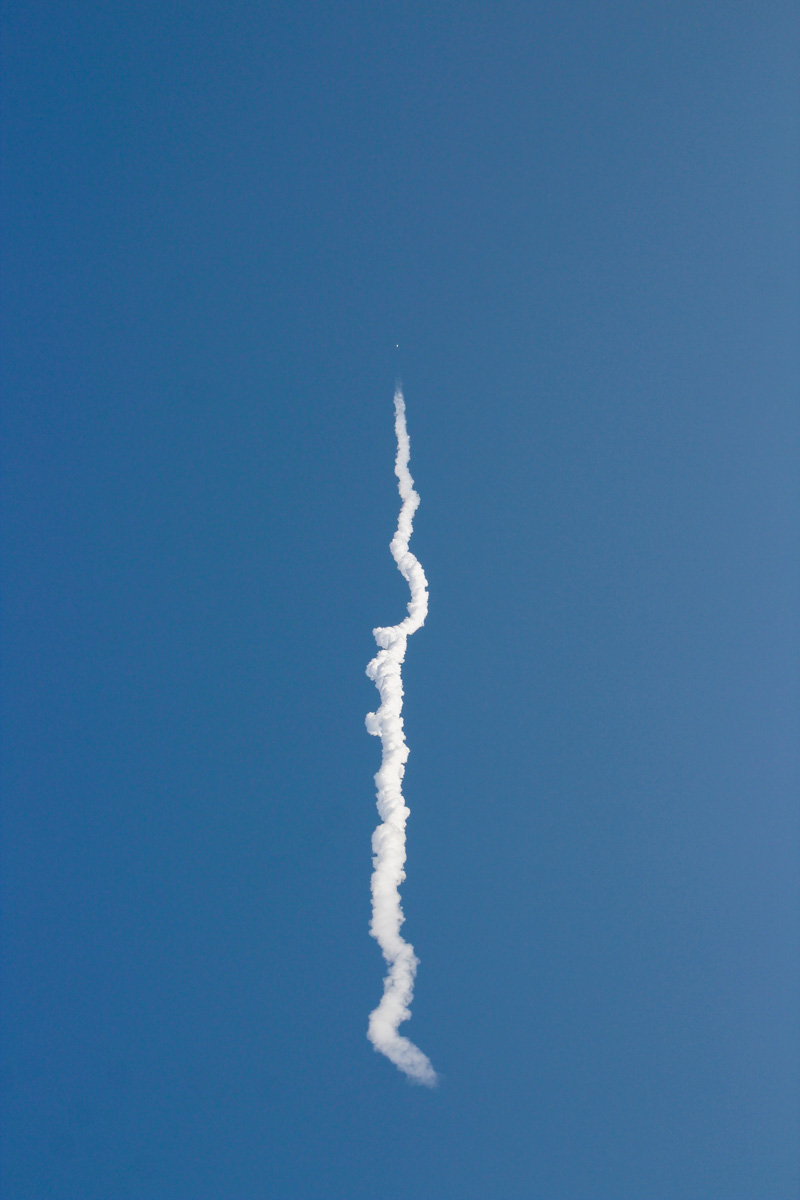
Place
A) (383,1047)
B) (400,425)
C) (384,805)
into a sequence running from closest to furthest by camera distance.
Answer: (383,1047)
(384,805)
(400,425)

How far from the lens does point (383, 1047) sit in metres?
17.2

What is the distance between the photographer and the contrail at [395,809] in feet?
56.7

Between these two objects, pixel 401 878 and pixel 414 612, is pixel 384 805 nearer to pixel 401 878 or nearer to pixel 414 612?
pixel 401 878

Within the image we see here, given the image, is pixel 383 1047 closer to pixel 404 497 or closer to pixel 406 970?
pixel 406 970

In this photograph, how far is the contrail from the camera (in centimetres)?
1730

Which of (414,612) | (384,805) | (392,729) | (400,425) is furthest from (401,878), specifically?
(400,425)

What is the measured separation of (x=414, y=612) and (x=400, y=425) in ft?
21.0

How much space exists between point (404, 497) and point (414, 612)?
4052 millimetres

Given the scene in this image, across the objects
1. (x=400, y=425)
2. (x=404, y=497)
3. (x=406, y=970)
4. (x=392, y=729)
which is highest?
(x=400, y=425)

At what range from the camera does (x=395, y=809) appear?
18438 millimetres

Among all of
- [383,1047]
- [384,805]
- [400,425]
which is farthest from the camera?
[400,425]

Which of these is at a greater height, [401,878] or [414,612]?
[414,612]

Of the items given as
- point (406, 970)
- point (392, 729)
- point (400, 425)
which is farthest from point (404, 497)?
point (406, 970)

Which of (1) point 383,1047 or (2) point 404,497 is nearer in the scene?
(1) point 383,1047
